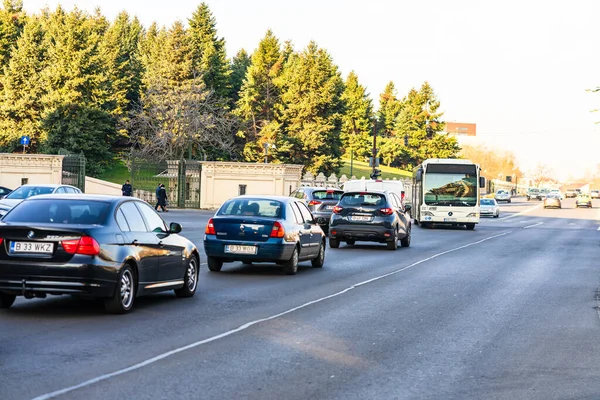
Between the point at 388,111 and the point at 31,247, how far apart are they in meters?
150

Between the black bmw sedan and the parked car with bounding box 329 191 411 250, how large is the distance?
1346 cm

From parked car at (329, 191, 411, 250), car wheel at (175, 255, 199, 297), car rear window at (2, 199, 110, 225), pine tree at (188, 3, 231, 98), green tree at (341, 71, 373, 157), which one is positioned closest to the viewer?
car rear window at (2, 199, 110, 225)

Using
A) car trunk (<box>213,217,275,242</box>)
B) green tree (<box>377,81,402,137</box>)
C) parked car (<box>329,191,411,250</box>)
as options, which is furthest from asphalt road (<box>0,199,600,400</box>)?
green tree (<box>377,81,402,137</box>)

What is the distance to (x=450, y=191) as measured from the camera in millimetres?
41438

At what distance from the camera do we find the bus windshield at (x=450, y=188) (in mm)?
41219

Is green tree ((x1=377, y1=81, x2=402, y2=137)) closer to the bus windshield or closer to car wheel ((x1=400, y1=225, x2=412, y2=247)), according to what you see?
the bus windshield

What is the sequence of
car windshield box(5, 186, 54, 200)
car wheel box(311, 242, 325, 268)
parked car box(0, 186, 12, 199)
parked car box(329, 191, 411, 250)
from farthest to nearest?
parked car box(0, 186, 12, 199), car windshield box(5, 186, 54, 200), parked car box(329, 191, 411, 250), car wheel box(311, 242, 325, 268)

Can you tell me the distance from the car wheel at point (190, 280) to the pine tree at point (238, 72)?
9093cm

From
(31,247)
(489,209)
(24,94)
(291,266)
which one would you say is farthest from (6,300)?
(24,94)

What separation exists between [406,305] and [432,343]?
11.4ft

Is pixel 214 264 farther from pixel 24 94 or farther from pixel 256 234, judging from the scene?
pixel 24 94

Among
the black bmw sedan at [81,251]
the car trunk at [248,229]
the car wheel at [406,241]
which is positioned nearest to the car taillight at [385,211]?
the car wheel at [406,241]

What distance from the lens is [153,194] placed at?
59.4 metres

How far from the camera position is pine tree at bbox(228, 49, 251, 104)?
10938 cm
